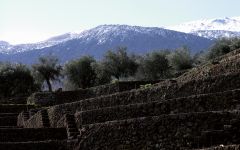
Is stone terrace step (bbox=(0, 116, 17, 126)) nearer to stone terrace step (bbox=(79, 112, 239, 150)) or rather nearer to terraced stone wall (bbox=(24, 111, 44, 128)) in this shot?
terraced stone wall (bbox=(24, 111, 44, 128))

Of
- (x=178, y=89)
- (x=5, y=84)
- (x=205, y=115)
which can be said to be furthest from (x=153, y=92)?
(x=5, y=84)

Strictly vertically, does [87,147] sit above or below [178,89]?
below

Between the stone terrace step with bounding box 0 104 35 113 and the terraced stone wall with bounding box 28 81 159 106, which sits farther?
the terraced stone wall with bounding box 28 81 159 106

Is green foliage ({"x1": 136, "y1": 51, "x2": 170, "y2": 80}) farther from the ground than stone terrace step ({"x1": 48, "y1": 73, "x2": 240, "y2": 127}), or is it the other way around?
stone terrace step ({"x1": 48, "y1": 73, "x2": 240, "y2": 127})

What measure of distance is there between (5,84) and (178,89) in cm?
6983

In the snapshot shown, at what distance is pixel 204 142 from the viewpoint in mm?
24656

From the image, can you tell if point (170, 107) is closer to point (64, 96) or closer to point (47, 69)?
point (64, 96)

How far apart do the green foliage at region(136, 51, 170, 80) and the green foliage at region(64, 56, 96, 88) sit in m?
9.12

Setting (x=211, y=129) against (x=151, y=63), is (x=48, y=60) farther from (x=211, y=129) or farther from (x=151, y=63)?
(x=211, y=129)

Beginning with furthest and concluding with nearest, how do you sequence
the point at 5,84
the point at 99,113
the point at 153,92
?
the point at 5,84
the point at 153,92
the point at 99,113

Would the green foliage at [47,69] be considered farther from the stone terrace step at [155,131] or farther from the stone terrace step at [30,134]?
the stone terrace step at [155,131]

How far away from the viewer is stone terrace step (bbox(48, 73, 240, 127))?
3170 centimetres

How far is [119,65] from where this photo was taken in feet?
347

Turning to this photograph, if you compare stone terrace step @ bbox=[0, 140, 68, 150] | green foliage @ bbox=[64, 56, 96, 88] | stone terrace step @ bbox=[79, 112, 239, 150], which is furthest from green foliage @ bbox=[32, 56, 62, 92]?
stone terrace step @ bbox=[79, 112, 239, 150]
